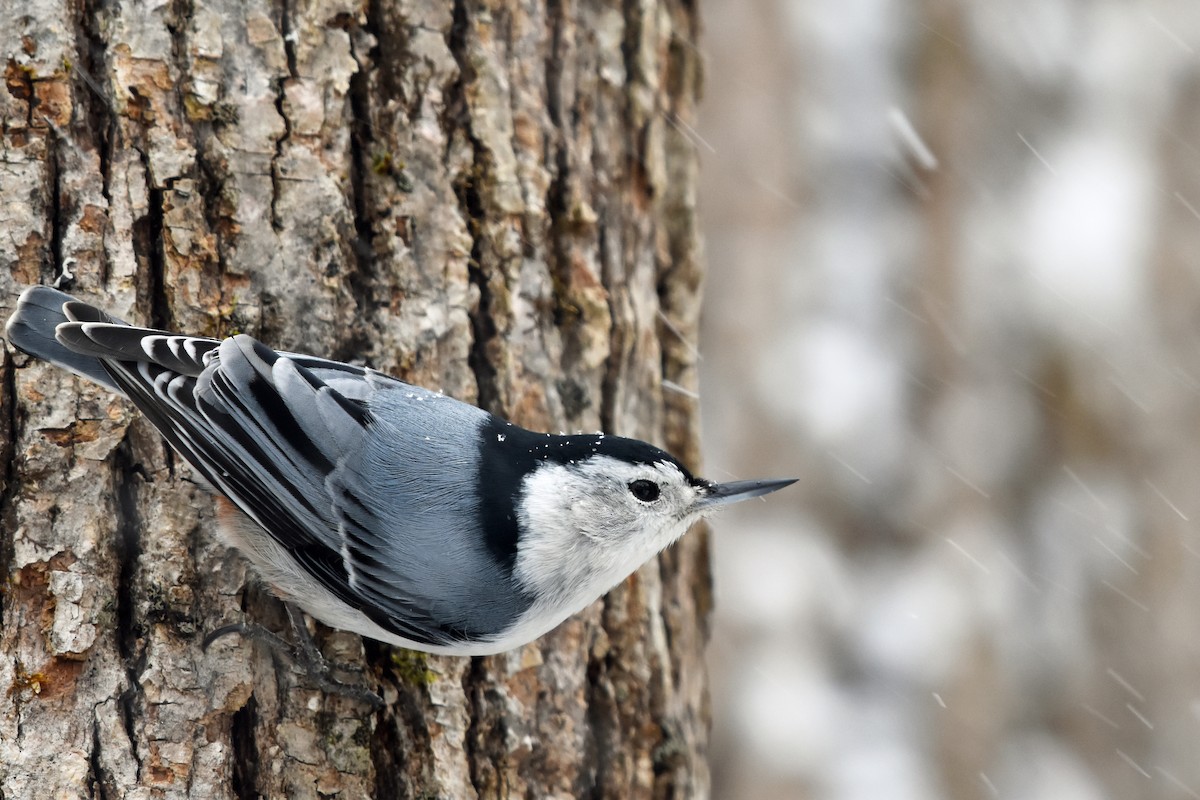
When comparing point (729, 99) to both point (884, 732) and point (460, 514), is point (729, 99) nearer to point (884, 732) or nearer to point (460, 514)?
point (884, 732)

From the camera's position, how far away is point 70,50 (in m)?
1.79

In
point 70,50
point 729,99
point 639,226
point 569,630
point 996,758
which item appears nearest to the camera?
point 70,50

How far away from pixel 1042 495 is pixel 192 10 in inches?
137

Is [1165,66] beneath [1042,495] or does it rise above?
above

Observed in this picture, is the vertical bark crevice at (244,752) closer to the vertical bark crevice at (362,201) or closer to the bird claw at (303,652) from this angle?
the bird claw at (303,652)

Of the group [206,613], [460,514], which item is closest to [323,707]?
[206,613]

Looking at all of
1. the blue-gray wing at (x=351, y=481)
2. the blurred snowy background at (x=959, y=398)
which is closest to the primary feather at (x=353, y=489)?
the blue-gray wing at (x=351, y=481)

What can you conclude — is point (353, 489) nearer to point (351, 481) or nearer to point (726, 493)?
point (351, 481)

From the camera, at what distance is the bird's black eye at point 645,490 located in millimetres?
1998

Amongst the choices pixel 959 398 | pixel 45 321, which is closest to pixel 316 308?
pixel 45 321

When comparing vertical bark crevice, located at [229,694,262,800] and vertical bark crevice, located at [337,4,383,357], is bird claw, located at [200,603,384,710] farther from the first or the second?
vertical bark crevice, located at [337,4,383,357]

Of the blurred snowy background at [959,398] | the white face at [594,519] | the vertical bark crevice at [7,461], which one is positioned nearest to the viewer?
the vertical bark crevice at [7,461]

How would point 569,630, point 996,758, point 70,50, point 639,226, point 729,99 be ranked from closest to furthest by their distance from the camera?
point 70,50, point 569,630, point 639,226, point 996,758, point 729,99

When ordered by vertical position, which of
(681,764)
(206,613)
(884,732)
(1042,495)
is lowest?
(884,732)
